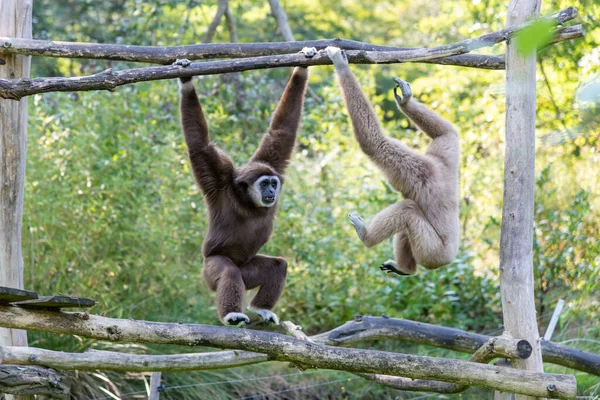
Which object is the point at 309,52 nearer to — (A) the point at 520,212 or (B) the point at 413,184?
(B) the point at 413,184

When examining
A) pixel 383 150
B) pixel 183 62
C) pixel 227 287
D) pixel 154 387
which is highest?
pixel 183 62

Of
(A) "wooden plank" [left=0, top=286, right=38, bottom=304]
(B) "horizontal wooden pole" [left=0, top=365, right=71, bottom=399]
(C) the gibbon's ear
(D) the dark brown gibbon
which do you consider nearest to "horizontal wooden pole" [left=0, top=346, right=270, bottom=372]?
(B) "horizontal wooden pole" [left=0, top=365, right=71, bottom=399]

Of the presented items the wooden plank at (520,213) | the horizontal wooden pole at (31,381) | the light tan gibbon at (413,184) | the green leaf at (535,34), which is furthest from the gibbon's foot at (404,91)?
the green leaf at (535,34)

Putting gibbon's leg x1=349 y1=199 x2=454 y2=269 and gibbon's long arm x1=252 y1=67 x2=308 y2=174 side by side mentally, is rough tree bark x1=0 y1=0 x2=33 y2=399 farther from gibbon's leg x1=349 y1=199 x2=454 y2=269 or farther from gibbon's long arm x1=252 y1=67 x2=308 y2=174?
gibbon's leg x1=349 y1=199 x2=454 y2=269

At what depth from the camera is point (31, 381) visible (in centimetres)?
480

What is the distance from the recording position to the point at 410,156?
5379mm

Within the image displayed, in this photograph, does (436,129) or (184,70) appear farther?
(436,129)

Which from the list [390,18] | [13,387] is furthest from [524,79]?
[390,18]

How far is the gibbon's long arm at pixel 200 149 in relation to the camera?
530 cm

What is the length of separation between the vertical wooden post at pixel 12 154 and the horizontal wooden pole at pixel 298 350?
3.56 feet

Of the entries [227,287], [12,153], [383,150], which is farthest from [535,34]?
[12,153]

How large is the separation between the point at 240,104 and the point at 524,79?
6491mm

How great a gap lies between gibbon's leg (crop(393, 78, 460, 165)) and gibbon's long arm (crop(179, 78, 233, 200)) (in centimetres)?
157

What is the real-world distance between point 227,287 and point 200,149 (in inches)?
44.8
